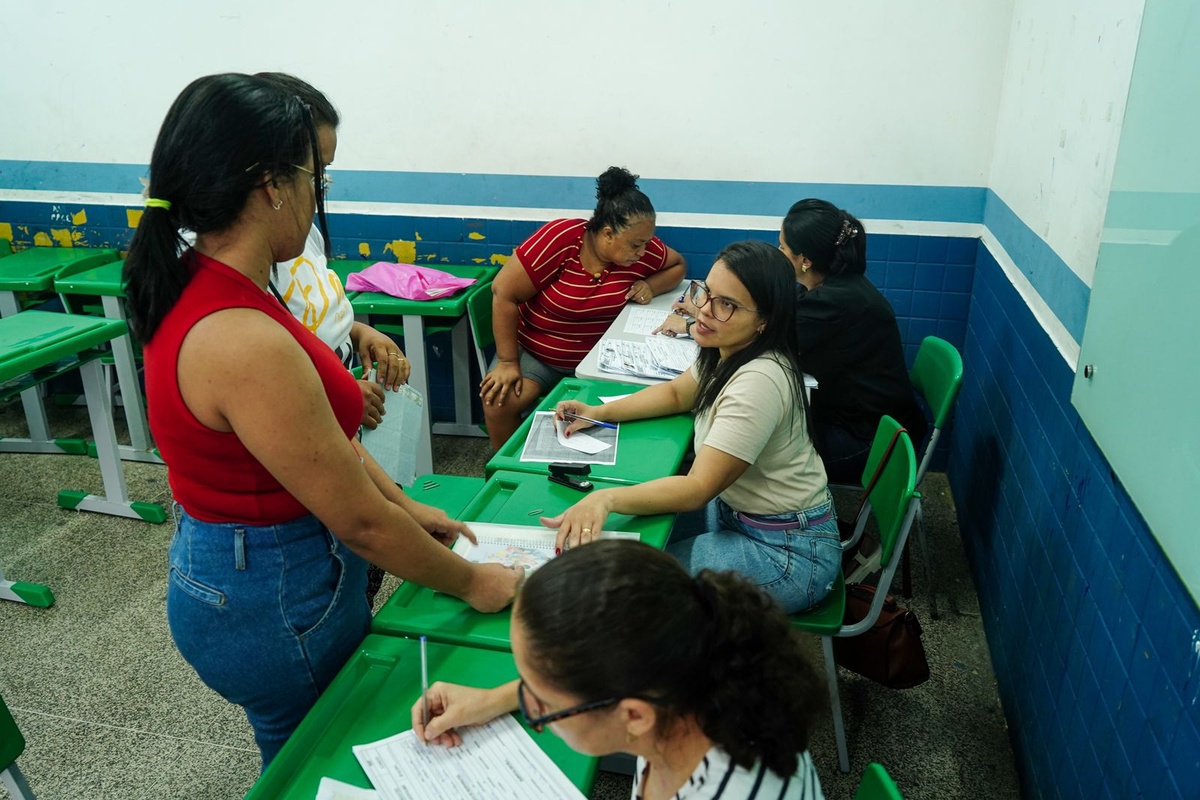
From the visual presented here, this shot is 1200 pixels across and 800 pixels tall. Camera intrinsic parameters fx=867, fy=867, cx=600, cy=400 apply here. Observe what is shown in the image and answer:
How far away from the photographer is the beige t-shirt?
1.85 m

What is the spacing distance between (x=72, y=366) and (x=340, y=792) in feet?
8.71

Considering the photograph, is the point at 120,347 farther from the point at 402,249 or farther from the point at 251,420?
the point at 251,420

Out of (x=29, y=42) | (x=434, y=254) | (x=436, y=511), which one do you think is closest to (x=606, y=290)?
(x=434, y=254)

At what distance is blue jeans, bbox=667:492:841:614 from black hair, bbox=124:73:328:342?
1.18 metres

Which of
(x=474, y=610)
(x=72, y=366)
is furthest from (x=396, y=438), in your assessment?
(x=72, y=366)

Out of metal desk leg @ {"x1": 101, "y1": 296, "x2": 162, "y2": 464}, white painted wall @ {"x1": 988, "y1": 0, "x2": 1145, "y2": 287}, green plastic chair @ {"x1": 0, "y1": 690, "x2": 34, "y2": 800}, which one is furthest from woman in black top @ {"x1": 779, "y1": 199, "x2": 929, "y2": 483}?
metal desk leg @ {"x1": 101, "y1": 296, "x2": 162, "y2": 464}

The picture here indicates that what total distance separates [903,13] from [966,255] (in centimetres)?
99

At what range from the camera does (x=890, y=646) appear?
2.17 meters

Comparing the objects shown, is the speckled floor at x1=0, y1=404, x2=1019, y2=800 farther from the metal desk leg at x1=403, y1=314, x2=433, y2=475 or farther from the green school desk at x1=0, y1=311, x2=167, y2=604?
the metal desk leg at x1=403, y1=314, x2=433, y2=475

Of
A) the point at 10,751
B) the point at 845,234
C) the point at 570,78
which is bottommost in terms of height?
the point at 10,751

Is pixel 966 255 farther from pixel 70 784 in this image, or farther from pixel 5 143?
pixel 5 143

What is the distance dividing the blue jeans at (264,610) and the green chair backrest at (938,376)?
75.6 inches

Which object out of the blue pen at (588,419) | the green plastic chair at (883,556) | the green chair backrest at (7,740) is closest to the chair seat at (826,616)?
the green plastic chair at (883,556)

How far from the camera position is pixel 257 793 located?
3.77 feet
